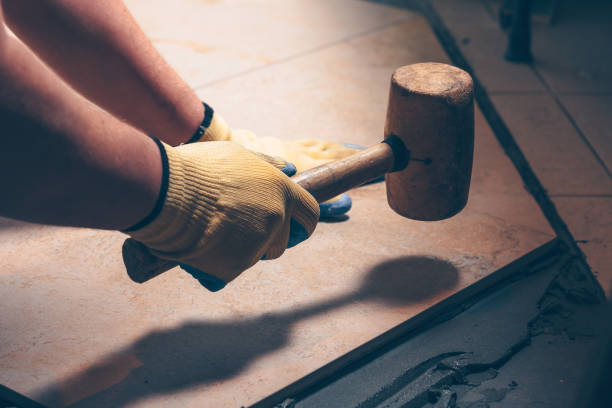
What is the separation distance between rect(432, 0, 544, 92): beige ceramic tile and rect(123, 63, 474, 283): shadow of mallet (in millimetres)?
1075

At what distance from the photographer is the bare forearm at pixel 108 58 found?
4.70ft

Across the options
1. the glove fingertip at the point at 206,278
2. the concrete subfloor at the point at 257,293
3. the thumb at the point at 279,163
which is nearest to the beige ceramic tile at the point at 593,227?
the concrete subfloor at the point at 257,293

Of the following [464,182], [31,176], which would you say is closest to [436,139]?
[464,182]

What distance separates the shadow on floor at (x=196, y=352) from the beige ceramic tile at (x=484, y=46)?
1.24m

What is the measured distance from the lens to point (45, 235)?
1692 millimetres

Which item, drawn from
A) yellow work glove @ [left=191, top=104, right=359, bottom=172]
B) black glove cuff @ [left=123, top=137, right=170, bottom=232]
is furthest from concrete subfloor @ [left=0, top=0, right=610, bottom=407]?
black glove cuff @ [left=123, top=137, right=170, bottom=232]

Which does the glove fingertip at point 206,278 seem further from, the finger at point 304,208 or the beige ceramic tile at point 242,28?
the beige ceramic tile at point 242,28

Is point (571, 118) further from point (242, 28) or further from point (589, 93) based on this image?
point (242, 28)

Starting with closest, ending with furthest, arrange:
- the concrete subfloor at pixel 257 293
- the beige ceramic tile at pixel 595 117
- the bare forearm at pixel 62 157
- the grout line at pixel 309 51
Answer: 1. the bare forearm at pixel 62 157
2. the concrete subfloor at pixel 257 293
3. the beige ceramic tile at pixel 595 117
4. the grout line at pixel 309 51

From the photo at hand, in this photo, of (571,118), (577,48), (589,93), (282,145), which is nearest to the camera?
(282,145)

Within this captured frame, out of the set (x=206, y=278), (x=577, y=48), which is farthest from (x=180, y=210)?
(x=577, y=48)

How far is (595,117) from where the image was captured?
87.0 inches

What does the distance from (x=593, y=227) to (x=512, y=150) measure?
17.6 inches

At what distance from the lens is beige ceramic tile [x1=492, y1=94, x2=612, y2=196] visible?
1882 mm
